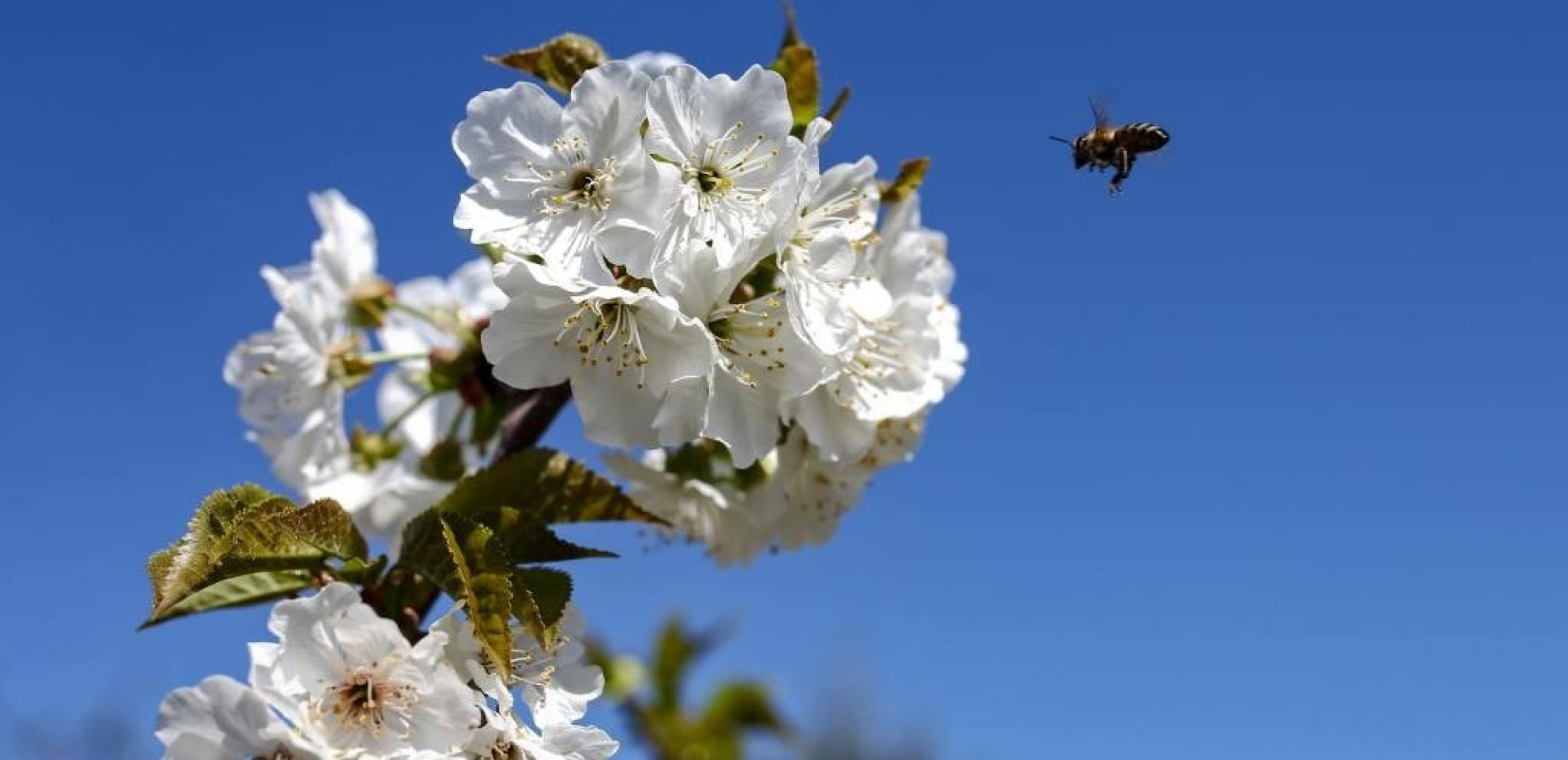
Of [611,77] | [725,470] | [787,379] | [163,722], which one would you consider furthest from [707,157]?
[163,722]

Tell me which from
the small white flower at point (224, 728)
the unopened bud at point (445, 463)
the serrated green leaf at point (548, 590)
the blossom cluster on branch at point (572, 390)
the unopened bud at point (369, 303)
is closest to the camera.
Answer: the small white flower at point (224, 728)

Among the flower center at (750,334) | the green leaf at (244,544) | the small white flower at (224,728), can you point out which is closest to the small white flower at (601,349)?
the flower center at (750,334)

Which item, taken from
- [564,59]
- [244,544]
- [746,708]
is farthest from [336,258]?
[746,708]

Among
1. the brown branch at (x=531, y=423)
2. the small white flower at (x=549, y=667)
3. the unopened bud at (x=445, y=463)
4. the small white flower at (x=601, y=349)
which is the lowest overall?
the small white flower at (x=549, y=667)

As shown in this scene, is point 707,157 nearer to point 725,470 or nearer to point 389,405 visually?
point 725,470

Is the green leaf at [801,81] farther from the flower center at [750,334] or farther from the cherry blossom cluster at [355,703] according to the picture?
the cherry blossom cluster at [355,703]

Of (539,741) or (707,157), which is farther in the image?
(707,157)

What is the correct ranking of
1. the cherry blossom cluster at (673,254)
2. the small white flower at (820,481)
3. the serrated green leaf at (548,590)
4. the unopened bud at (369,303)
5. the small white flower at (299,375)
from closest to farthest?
the serrated green leaf at (548,590) → the cherry blossom cluster at (673,254) → the small white flower at (820,481) → the small white flower at (299,375) → the unopened bud at (369,303)

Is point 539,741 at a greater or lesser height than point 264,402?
lesser
